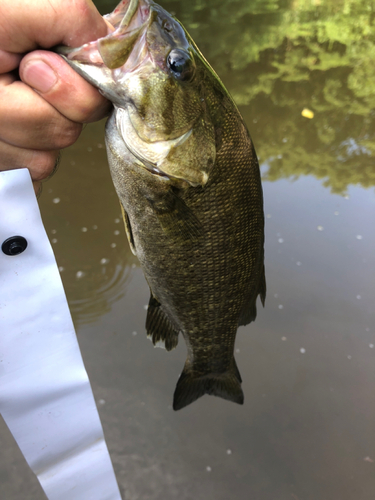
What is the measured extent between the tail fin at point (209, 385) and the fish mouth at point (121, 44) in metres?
1.24

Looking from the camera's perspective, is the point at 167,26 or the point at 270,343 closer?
the point at 167,26

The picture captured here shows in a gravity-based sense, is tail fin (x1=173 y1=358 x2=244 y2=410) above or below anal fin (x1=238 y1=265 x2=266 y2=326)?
below

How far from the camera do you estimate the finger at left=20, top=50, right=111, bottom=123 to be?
758 mm

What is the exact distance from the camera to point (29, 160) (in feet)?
2.96

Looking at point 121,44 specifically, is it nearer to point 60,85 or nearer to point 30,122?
point 60,85

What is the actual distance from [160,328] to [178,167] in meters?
0.71

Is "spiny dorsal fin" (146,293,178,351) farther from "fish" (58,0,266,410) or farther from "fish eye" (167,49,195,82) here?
"fish eye" (167,49,195,82)

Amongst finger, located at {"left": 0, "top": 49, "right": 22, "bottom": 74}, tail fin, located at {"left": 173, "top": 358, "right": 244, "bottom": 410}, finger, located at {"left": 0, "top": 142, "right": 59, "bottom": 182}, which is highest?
finger, located at {"left": 0, "top": 49, "right": 22, "bottom": 74}

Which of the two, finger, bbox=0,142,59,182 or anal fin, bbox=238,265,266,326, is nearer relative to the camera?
finger, bbox=0,142,59,182

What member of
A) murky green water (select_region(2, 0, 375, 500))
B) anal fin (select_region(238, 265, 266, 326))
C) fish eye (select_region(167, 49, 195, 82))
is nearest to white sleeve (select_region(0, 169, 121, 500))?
fish eye (select_region(167, 49, 195, 82))

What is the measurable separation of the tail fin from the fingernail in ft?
4.05

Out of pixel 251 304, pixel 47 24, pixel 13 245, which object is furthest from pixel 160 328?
pixel 47 24

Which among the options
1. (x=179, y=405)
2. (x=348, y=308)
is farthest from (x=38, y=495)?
(x=348, y=308)

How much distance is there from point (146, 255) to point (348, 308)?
199 cm
